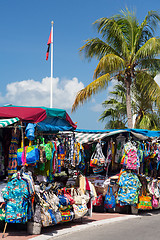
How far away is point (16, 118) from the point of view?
7586mm

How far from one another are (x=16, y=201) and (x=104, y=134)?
185 inches

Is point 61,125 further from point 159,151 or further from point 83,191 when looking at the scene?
point 159,151

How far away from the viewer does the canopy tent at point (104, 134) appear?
10.8 meters

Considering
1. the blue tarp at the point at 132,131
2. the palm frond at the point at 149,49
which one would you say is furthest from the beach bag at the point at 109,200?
the palm frond at the point at 149,49

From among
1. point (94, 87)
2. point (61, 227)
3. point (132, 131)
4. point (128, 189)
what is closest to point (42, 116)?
point (61, 227)

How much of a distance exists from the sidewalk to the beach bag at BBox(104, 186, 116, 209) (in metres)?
0.35

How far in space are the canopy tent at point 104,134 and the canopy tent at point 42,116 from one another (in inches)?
60.8

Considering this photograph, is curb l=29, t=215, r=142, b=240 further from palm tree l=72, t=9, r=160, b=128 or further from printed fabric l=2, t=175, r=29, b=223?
palm tree l=72, t=9, r=160, b=128

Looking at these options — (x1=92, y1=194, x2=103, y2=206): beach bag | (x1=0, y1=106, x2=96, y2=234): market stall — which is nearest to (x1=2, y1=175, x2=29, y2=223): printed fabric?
(x1=0, y1=106, x2=96, y2=234): market stall

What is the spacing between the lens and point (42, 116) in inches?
316

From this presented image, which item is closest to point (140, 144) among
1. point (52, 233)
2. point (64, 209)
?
point (64, 209)

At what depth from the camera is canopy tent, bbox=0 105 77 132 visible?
25.5 feet

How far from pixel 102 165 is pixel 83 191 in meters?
1.88

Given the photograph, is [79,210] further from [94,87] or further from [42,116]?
[94,87]
